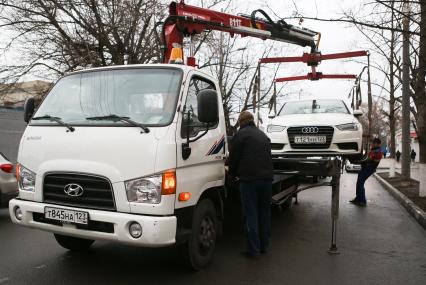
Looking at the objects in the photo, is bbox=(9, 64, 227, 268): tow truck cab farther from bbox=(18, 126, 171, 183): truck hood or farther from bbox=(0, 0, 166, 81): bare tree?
bbox=(0, 0, 166, 81): bare tree

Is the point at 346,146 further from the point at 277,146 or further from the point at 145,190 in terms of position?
the point at 145,190

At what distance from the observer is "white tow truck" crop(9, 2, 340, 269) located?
3812 mm

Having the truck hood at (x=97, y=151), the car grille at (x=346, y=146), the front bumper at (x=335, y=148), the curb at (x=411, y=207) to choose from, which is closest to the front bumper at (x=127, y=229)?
the truck hood at (x=97, y=151)

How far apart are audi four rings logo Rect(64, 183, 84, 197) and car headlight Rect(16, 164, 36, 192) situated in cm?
48

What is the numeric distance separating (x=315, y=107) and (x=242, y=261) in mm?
4484

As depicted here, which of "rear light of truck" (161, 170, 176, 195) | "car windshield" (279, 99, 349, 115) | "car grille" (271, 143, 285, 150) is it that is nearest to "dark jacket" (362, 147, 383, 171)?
"car windshield" (279, 99, 349, 115)

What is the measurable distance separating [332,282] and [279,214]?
13.4 feet

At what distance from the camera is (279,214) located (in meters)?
8.49

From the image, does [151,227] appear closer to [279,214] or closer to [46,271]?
[46,271]

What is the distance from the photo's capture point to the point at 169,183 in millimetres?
3857

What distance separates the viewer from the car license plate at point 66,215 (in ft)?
12.7

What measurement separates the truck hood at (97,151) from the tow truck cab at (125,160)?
0.01m

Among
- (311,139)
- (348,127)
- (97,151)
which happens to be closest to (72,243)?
(97,151)

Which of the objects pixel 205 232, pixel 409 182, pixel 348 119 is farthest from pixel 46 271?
pixel 409 182
